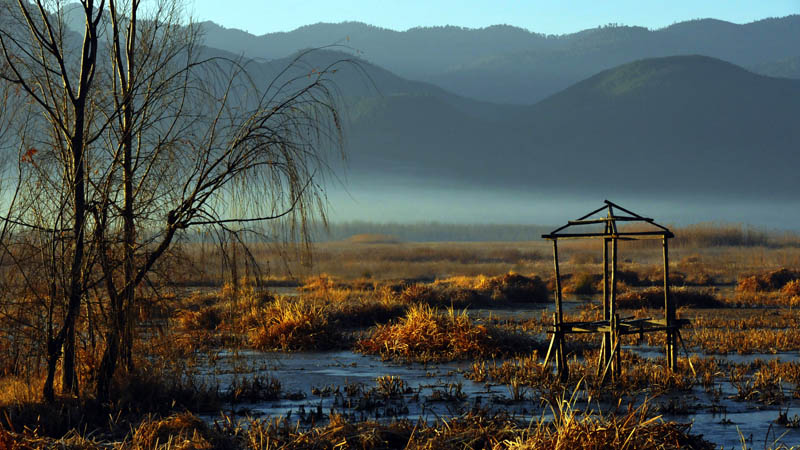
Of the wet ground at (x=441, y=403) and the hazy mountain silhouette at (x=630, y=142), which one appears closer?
the wet ground at (x=441, y=403)

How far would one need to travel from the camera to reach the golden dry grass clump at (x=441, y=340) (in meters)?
18.7

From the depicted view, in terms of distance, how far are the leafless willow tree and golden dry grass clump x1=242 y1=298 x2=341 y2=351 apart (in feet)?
26.1

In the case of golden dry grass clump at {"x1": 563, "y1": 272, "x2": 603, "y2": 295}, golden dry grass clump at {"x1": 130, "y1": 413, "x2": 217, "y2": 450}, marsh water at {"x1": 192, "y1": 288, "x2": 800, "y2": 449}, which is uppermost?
golden dry grass clump at {"x1": 130, "y1": 413, "x2": 217, "y2": 450}

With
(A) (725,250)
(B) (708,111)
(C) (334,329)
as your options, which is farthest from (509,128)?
(C) (334,329)

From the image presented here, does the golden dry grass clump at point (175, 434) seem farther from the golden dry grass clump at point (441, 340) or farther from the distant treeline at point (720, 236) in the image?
the distant treeline at point (720, 236)

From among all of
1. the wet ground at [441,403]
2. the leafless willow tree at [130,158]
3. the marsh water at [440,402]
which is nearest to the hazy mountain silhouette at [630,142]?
the marsh water at [440,402]

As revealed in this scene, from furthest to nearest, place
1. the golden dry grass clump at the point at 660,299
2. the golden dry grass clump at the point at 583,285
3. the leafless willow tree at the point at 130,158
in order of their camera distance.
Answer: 1. the golden dry grass clump at the point at 583,285
2. the golden dry grass clump at the point at 660,299
3. the leafless willow tree at the point at 130,158

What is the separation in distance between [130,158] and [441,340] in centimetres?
831

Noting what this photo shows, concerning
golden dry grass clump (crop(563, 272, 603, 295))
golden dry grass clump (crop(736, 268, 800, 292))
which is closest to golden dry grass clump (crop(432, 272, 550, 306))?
golden dry grass clump (crop(563, 272, 603, 295))

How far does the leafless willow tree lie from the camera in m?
11.8

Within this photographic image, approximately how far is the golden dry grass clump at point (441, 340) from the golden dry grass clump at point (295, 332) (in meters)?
1.79

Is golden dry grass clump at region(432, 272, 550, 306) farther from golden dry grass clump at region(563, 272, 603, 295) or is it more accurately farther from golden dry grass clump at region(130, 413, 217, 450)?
golden dry grass clump at region(130, 413, 217, 450)

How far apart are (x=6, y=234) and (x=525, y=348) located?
10.7 metres

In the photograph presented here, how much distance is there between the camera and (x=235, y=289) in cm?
1224
